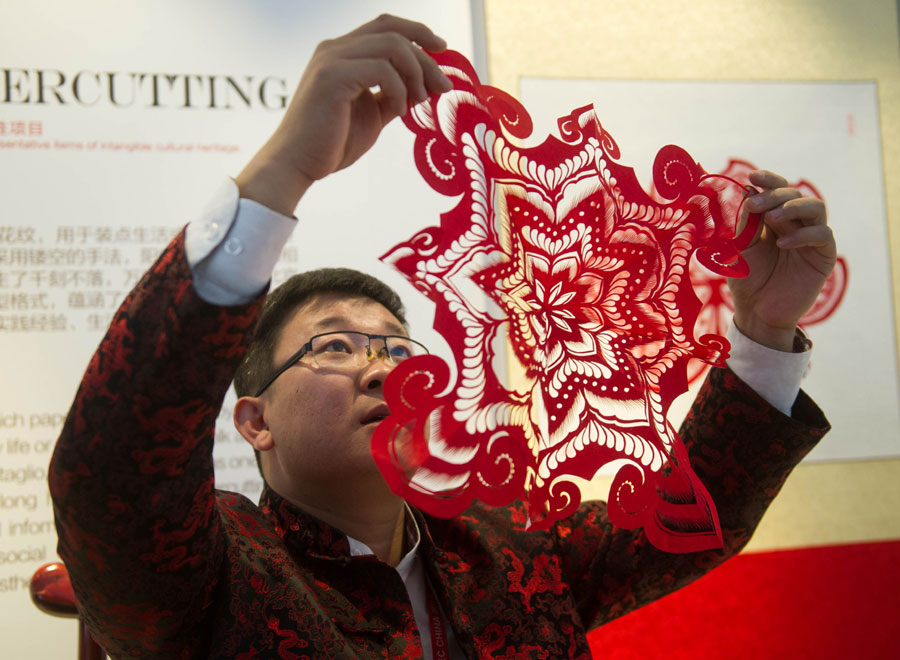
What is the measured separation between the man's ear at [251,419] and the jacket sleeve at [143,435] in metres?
0.31

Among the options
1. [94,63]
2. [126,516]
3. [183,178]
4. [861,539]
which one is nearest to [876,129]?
[861,539]

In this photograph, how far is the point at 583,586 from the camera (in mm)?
1118

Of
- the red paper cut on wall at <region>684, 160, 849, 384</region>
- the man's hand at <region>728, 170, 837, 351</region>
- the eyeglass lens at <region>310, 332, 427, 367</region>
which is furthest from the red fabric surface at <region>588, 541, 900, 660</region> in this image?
the eyeglass lens at <region>310, 332, 427, 367</region>

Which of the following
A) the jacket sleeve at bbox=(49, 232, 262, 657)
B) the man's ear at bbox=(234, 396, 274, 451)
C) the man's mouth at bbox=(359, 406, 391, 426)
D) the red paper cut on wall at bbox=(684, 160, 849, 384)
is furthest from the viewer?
the red paper cut on wall at bbox=(684, 160, 849, 384)

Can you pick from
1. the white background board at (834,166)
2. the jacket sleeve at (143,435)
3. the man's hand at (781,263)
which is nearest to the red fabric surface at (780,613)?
the white background board at (834,166)

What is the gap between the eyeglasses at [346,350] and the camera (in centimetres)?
96

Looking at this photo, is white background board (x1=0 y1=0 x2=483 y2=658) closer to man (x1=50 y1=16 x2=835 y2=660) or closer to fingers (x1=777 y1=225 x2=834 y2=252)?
man (x1=50 y1=16 x2=835 y2=660)

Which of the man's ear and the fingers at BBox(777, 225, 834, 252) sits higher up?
the fingers at BBox(777, 225, 834, 252)

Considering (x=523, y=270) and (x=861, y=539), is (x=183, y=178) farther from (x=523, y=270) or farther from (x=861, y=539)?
(x=861, y=539)

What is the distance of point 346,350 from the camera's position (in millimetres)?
974

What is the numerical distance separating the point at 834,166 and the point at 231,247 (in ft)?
5.40

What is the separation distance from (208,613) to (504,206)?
52 cm

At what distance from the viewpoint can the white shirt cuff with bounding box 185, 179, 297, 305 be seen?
0.65 meters

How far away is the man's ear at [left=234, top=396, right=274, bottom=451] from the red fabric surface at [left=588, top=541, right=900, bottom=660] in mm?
1010
